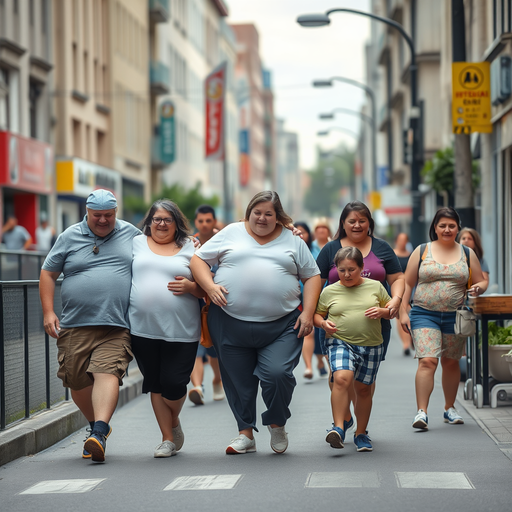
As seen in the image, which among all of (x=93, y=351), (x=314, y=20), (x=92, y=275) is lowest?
(x=93, y=351)

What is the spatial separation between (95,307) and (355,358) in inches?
72.5

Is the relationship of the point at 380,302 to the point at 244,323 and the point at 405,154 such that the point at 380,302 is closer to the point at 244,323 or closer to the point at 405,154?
the point at 244,323

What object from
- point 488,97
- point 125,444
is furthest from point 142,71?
point 125,444

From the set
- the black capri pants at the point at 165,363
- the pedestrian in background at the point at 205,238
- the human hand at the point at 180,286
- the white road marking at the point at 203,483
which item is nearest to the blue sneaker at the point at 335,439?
the white road marking at the point at 203,483

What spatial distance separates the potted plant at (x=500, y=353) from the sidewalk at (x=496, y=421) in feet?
0.99

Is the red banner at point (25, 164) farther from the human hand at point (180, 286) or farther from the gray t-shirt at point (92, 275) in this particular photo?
the human hand at point (180, 286)

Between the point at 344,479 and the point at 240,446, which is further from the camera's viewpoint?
the point at 240,446

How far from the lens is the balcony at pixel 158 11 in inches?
1907

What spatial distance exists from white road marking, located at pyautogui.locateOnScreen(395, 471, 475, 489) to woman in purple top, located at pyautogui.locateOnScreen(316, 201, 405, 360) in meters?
1.30

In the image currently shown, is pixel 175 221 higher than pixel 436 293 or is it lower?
higher

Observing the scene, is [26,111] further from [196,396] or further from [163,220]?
[163,220]

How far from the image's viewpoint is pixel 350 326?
25.2ft

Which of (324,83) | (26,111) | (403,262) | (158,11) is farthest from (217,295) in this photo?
(158,11)

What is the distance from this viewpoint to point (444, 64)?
27359 millimetres
